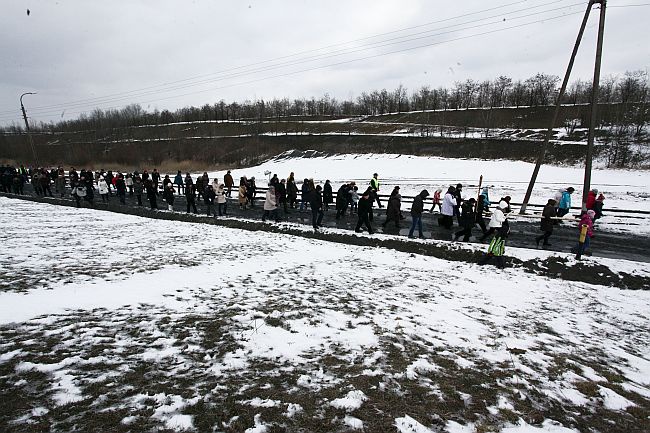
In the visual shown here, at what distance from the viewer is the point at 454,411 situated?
150 inches

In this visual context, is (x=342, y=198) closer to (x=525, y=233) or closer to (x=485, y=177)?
(x=525, y=233)

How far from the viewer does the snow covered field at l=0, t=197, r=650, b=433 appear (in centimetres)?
365

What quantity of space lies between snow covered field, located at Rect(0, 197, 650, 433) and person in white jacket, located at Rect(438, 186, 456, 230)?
4834mm

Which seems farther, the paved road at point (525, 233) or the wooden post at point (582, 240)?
the paved road at point (525, 233)

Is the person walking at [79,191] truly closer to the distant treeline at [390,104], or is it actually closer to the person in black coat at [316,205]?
the person in black coat at [316,205]

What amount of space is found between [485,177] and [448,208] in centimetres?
2354

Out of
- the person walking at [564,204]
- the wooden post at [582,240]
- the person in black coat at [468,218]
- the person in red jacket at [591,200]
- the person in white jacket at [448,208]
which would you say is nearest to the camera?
the wooden post at [582,240]

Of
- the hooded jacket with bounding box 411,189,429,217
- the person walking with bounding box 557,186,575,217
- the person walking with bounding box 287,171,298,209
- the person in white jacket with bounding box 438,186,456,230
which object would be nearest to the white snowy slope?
the person walking with bounding box 557,186,575,217

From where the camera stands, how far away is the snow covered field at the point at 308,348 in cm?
365

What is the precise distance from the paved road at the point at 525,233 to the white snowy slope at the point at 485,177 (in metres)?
2.37

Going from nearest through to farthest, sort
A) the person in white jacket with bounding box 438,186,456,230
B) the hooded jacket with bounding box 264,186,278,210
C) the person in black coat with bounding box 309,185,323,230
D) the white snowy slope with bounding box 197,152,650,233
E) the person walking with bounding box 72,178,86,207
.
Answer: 1. the person in white jacket with bounding box 438,186,456,230
2. the person in black coat with bounding box 309,185,323,230
3. the hooded jacket with bounding box 264,186,278,210
4. the person walking with bounding box 72,178,86,207
5. the white snowy slope with bounding box 197,152,650,233

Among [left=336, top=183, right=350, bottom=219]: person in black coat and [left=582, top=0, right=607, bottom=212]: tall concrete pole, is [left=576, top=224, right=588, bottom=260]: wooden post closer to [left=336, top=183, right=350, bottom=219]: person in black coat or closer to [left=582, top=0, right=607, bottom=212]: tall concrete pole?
[left=582, top=0, right=607, bottom=212]: tall concrete pole

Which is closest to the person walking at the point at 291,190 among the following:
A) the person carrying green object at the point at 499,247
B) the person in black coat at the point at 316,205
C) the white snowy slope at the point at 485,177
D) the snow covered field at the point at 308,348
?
the person in black coat at the point at 316,205

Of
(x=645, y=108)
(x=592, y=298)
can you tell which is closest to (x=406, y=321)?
(x=592, y=298)
